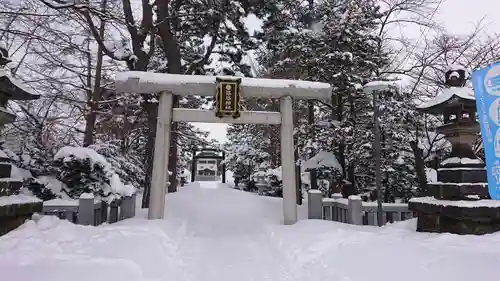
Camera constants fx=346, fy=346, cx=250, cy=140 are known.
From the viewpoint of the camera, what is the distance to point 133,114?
16938 millimetres

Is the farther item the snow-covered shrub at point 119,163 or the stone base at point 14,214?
→ the snow-covered shrub at point 119,163

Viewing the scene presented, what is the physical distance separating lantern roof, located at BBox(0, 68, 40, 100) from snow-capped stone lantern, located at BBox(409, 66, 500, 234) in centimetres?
779

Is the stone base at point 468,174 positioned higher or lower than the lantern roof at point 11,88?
lower

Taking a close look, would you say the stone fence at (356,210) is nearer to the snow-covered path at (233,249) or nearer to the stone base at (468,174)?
the snow-covered path at (233,249)

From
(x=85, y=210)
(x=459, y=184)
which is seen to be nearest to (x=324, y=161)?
(x=459, y=184)

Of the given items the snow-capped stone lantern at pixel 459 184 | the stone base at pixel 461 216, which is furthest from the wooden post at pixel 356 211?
the stone base at pixel 461 216

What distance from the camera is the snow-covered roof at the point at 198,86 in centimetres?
891

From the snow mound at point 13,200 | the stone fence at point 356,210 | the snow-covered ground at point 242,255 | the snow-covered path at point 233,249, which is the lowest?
the snow-covered path at point 233,249

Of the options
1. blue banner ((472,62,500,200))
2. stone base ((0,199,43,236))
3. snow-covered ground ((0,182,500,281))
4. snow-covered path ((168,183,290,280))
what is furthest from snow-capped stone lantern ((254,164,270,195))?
blue banner ((472,62,500,200))

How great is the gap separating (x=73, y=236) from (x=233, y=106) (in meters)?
4.93

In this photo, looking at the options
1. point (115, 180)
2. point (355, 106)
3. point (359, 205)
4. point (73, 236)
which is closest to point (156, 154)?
point (115, 180)

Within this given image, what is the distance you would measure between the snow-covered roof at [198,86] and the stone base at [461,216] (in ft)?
13.6

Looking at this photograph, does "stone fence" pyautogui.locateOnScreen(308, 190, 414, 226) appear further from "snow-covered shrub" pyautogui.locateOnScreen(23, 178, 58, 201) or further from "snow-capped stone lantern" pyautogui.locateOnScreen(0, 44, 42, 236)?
"snow-covered shrub" pyautogui.locateOnScreen(23, 178, 58, 201)

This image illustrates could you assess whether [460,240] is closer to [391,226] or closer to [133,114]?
[391,226]
